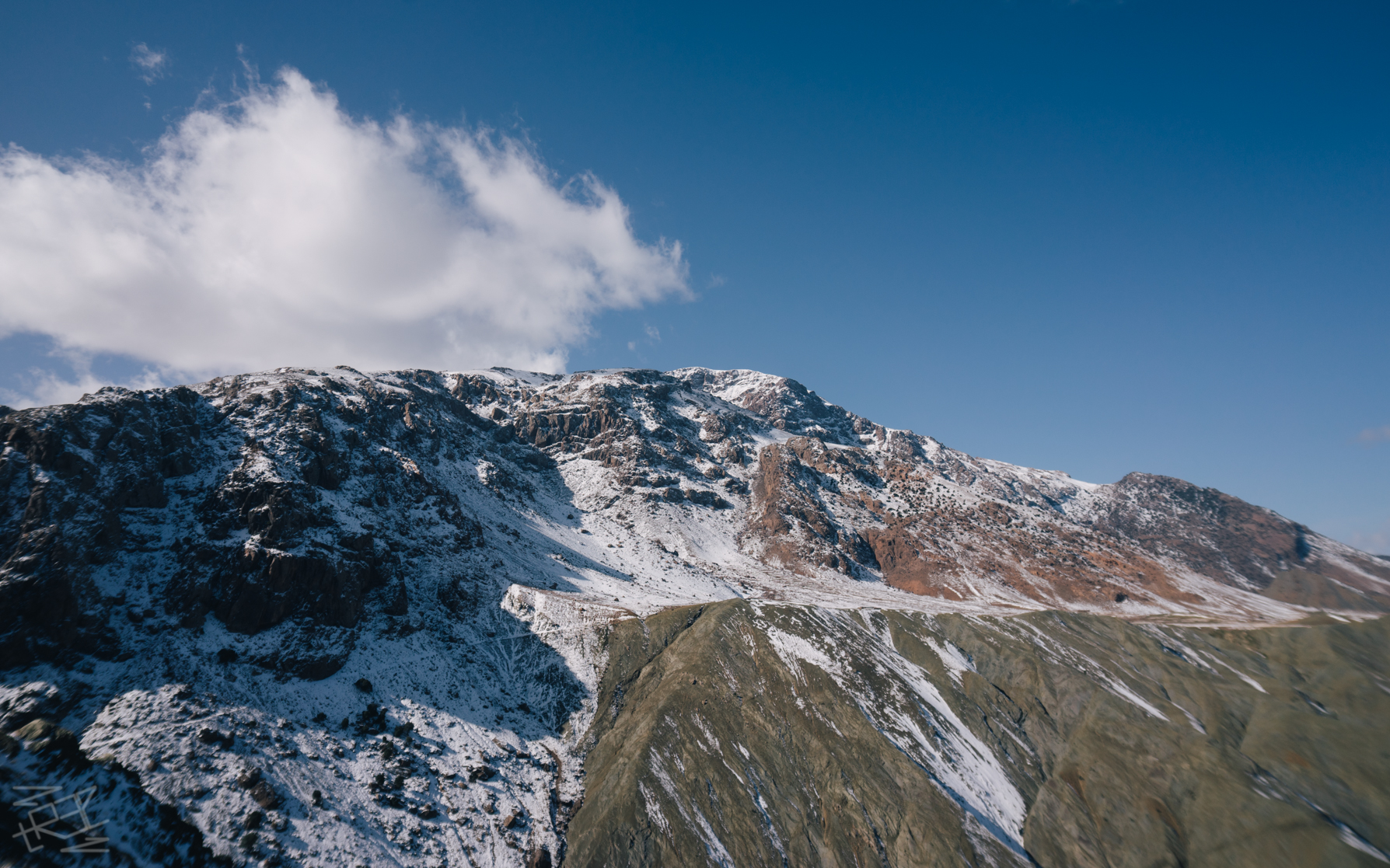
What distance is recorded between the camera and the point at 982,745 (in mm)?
58844

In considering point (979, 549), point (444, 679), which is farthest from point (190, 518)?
point (979, 549)

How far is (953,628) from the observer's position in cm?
7488

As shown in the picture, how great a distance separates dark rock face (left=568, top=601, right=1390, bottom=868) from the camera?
131ft

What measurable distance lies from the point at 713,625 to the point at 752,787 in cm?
2014

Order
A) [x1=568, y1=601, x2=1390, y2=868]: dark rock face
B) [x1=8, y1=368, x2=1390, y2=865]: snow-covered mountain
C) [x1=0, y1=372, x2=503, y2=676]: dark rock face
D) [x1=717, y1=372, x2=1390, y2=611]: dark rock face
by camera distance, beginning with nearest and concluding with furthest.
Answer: [x1=568, y1=601, x2=1390, y2=868]: dark rock face → [x1=8, y1=368, x2=1390, y2=865]: snow-covered mountain → [x1=0, y1=372, x2=503, y2=676]: dark rock face → [x1=717, y1=372, x2=1390, y2=611]: dark rock face

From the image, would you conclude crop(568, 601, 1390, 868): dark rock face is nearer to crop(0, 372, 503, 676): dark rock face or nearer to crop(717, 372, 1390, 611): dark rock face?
crop(0, 372, 503, 676): dark rock face

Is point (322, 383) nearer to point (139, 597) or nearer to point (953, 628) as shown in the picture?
point (139, 597)

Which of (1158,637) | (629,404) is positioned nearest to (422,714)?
(1158,637)

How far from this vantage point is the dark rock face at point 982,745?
131 ft

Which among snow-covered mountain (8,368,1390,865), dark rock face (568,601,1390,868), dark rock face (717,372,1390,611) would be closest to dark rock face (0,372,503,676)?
snow-covered mountain (8,368,1390,865)

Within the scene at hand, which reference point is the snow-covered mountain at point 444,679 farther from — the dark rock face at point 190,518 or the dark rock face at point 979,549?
the dark rock face at point 979,549

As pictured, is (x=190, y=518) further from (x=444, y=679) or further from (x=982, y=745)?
(x=982, y=745)

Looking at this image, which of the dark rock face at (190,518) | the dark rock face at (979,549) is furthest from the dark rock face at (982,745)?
the dark rock face at (979,549)

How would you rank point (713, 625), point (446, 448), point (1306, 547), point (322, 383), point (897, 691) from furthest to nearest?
point (1306, 547)
point (446, 448)
point (322, 383)
point (713, 625)
point (897, 691)
